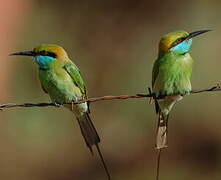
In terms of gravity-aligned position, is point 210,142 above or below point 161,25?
below

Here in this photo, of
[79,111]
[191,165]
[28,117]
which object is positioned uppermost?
[79,111]

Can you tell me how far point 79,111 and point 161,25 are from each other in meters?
4.85

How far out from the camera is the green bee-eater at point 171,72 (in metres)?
4.49

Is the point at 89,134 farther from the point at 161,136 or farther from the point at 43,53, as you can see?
the point at 43,53

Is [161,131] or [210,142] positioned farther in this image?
[210,142]

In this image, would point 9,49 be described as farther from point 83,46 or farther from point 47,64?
point 47,64

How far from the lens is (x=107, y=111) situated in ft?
27.8

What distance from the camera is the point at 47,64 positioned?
15.6ft

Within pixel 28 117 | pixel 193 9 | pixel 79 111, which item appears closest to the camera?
pixel 79 111

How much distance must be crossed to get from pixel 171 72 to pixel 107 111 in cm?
397

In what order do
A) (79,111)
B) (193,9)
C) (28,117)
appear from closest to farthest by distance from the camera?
(79,111) < (28,117) < (193,9)

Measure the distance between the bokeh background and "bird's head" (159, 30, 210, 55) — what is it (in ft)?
11.0

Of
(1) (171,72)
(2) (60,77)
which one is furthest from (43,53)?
(1) (171,72)

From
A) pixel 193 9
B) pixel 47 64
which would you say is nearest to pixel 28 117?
pixel 193 9
